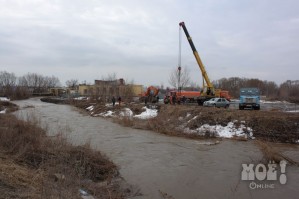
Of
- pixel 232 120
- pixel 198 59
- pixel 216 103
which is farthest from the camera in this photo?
pixel 198 59

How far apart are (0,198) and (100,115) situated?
126 ft

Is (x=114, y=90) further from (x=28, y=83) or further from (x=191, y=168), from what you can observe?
(x=28, y=83)

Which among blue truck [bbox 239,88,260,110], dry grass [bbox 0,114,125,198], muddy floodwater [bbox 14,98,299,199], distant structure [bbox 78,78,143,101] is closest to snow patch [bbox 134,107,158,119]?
blue truck [bbox 239,88,260,110]

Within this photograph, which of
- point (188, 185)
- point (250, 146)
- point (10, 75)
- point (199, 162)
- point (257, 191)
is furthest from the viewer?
point (10, 75)

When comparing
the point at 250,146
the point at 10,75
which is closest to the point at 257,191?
the point at 250,146

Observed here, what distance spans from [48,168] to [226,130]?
698 inches

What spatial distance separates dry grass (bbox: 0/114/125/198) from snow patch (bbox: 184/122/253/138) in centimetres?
1361

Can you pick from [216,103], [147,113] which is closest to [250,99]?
[216,103]

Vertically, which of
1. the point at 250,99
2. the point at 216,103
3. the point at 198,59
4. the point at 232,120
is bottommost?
the point at 232,120

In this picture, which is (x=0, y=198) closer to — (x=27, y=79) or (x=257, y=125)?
(x=257, y=125)

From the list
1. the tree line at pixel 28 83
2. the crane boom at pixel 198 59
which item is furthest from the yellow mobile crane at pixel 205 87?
the tree line at pixel 28 83

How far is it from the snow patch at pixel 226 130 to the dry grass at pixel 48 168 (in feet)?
44.7

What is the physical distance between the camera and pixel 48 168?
9961 millimetres

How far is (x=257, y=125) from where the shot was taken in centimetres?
2405
